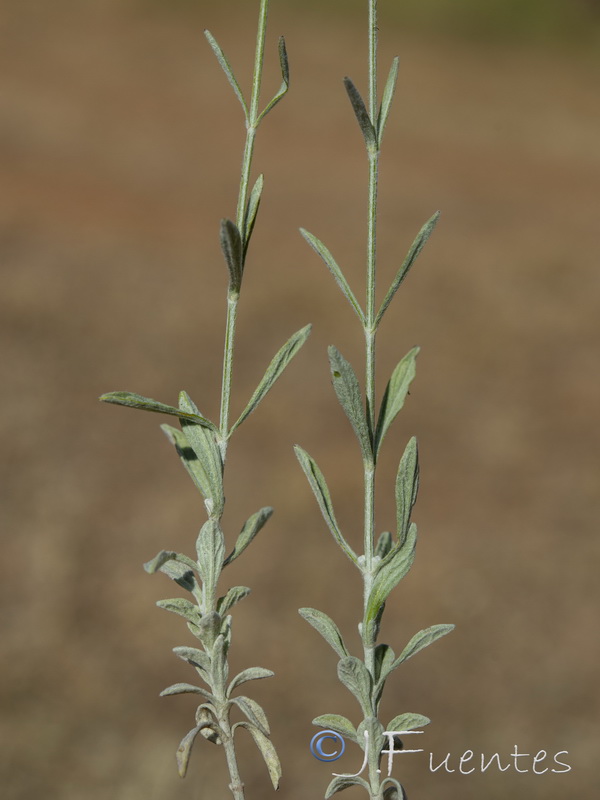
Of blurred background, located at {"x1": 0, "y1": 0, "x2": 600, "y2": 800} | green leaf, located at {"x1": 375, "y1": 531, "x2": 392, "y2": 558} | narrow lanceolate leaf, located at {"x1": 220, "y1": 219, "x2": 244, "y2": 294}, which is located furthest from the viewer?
blurred background, located at {"x1": 0, "y1": 0, "x2": 600, "y2": 800}

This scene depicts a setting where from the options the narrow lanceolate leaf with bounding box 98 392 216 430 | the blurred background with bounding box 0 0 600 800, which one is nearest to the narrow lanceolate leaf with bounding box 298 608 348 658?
the narrow lanceolate leaf with bounding box 98 392 216 430

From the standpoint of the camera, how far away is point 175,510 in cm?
443

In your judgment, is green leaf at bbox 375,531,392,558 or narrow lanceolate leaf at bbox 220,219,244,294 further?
green leaf at bbox 375,531,392,558

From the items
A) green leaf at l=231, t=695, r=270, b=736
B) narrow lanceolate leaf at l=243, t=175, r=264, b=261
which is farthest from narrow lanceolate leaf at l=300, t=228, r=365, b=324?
green leaf at l=231, t=695, r=270, b=736

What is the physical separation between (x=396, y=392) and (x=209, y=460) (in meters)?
0.13

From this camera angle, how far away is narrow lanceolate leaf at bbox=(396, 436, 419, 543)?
0.54 metres

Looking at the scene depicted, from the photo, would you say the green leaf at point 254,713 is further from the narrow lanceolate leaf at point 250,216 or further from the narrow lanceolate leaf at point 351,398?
the narrow lanceolate leaf at point 250,216

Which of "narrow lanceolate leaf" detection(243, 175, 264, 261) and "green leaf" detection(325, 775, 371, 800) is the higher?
"narrow lanceolate leaf" detection(243, 175, 264, 261)

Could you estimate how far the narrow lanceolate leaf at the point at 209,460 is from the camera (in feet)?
1.77

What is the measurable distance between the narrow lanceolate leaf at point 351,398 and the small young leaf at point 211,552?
0.32 ft

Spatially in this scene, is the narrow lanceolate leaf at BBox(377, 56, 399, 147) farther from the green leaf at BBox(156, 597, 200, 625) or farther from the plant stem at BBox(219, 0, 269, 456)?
the green leaf at BBox(156, 597, 200, 625)

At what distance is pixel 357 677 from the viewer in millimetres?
527

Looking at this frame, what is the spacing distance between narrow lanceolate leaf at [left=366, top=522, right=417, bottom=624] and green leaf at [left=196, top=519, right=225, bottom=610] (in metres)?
0.09

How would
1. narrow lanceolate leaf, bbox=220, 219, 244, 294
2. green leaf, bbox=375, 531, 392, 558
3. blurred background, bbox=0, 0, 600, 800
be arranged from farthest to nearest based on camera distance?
blurred background, bbox=0, 0, 600, 800 → green leaf, bbox=375, 531, 392, 558 → narrow lanceolate leaf, bbox=220, 219, 244, 294
